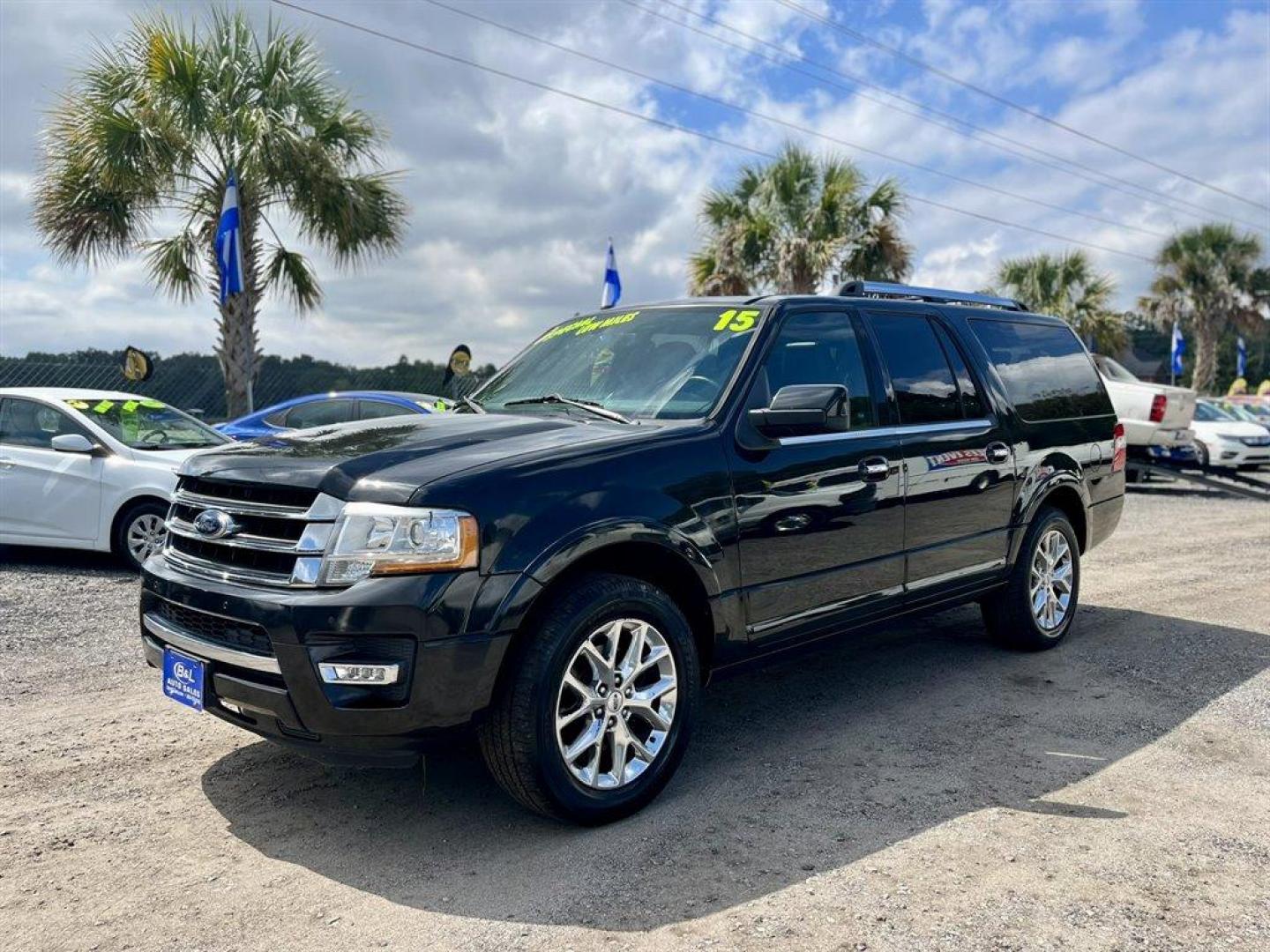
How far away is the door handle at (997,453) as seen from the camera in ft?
18.2

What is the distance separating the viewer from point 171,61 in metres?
14.0

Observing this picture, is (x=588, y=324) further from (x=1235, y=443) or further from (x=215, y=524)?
(x=1235, y=443)

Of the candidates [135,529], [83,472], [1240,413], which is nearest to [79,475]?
[83,472]

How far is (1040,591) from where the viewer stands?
6121 mm

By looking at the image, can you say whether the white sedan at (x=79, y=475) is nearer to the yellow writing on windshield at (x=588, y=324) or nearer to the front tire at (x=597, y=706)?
the yellow writing on windshield at (x=588, y=324)

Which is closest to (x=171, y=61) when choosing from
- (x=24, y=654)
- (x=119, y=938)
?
(x=24, y=654)

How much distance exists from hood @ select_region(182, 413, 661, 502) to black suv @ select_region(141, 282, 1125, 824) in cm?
1

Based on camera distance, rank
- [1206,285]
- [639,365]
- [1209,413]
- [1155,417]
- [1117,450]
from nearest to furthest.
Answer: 1. [639,365]
2. [1117,450]
3. [1155,417]
4. [1209,413]
5. [1206,285]

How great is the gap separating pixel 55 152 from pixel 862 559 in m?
14.0

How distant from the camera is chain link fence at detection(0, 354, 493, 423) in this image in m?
13.8

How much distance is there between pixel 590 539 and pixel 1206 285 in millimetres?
38263

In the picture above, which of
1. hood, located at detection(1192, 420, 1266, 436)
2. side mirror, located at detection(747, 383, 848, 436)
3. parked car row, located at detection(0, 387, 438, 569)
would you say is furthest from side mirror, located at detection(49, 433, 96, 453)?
hood, located at detection(1192, 420, 1266, 436)

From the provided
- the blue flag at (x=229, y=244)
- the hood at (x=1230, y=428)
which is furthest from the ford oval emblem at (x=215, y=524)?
the hood at (x=1230, y=428)

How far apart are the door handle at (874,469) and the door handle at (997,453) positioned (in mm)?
1001
